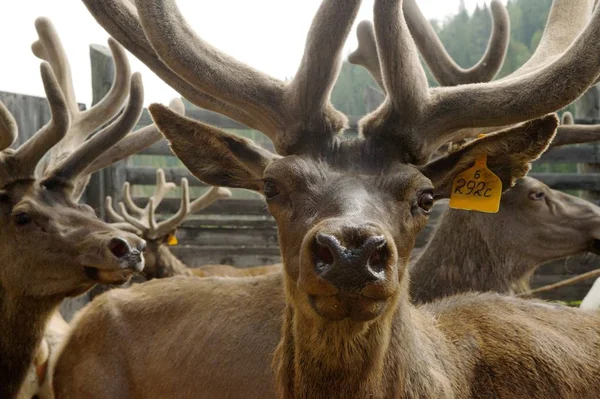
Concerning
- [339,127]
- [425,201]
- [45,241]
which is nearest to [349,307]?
[425,201]

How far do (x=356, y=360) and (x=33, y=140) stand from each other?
3.63 meters

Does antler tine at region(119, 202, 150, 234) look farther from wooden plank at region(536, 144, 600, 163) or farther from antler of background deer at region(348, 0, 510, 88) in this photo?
wooden plank at region(536, 144, 600, 163)

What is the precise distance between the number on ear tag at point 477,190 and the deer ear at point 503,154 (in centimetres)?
3

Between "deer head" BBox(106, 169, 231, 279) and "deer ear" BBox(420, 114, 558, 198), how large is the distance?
633 cm

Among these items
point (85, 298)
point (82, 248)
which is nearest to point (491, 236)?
point (82, 248)

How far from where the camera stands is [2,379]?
479cm

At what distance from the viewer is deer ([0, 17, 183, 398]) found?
4688mm

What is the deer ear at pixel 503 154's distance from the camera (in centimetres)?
288

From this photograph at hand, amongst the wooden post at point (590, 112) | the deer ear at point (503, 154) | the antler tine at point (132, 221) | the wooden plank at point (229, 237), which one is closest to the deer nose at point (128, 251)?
the deer ear at point (503, 154)

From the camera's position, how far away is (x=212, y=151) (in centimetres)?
317

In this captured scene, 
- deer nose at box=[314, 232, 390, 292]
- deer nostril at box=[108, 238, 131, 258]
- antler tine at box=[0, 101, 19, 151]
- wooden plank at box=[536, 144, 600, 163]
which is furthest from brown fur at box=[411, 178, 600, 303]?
wooden plank at box=[536, 144, 600, 163]

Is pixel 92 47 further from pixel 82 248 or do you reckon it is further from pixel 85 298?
pixel 82 248

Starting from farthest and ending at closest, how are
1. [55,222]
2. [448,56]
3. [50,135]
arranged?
[448,56], [50,135], [55,222]

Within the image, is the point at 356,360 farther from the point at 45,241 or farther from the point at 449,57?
the point at 449,57
